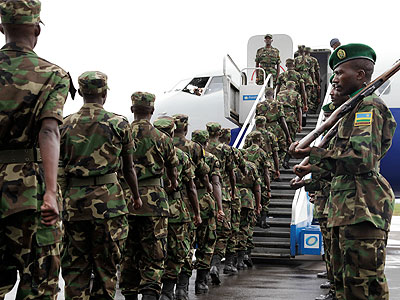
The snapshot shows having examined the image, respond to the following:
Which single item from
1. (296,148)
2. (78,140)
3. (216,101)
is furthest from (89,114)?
(216,101)

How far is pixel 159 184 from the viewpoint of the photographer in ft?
19.2

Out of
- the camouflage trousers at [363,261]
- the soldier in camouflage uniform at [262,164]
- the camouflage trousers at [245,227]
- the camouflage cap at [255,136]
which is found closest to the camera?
the camouflage trousers at [363,261]

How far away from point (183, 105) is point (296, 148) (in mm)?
11853

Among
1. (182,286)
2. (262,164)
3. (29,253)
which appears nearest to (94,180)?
(29,253)

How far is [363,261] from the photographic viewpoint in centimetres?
369

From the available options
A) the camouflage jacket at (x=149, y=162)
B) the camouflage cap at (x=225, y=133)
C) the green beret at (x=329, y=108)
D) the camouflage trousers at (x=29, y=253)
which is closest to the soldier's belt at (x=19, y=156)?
the camouflage trousers at (x=29, y=253)

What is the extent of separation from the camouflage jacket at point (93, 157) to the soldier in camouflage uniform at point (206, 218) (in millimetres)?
2981

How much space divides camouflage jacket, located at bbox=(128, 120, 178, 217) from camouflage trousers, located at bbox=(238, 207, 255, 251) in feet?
13.8

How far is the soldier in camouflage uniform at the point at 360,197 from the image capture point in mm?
3695

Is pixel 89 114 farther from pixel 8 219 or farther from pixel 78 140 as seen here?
pixel 8 219

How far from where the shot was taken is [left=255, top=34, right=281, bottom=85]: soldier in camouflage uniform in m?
15.4

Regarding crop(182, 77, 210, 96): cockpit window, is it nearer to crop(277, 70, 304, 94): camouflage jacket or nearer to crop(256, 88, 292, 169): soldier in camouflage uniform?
crop(277, 70, 304, 94): camouflage jacket

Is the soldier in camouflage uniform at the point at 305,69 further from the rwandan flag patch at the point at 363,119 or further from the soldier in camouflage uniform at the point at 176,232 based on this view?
the rwandan flag patch at the point at 363,119

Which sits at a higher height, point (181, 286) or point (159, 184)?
point (159, 184)
